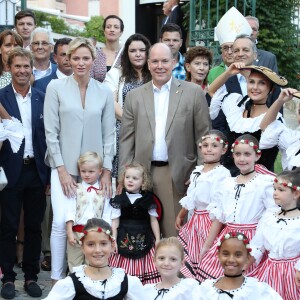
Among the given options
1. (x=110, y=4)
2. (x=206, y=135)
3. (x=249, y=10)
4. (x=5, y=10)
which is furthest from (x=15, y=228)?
(x=110, y=4)

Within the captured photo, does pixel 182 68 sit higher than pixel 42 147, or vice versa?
pixel 182 68

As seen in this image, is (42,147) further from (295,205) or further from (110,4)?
(110,4)

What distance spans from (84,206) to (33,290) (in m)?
0.88

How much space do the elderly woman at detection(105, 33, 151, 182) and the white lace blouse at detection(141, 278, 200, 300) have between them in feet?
7.83

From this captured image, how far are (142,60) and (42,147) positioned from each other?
52.3 inches

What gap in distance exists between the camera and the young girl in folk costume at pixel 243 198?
609 cm

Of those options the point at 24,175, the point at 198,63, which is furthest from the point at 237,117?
the point at 24,175

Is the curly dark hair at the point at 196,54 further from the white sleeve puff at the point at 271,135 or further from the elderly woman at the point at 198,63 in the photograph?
the white sleeve puff at the point at 271,135

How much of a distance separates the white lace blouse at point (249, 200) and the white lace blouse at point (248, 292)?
2.71 ft

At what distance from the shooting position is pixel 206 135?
652cm

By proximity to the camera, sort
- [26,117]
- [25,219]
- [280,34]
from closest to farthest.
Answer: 1. [26,117]
2. [25,219]
3. [280,34]

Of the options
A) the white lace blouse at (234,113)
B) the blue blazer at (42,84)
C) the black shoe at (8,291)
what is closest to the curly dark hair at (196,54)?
the white lace blouse at (234,113)

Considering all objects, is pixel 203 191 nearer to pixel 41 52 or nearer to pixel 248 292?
pixel 248 292

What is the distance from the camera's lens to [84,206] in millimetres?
6734
